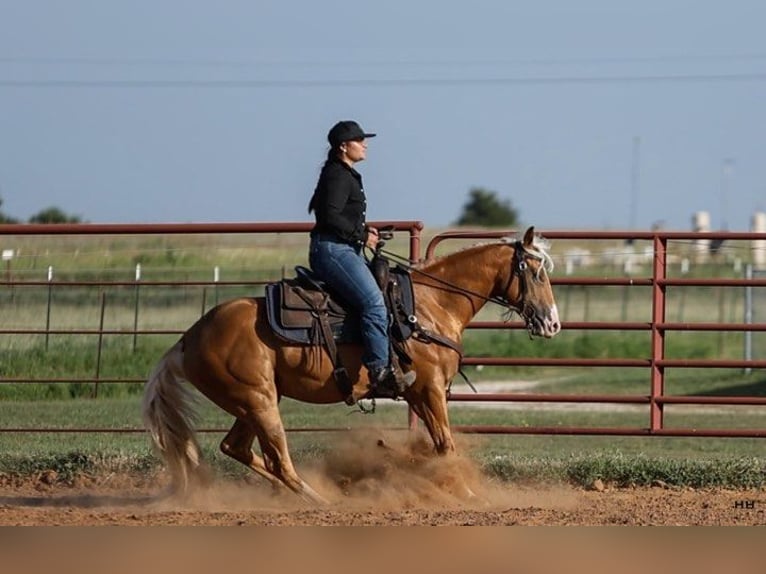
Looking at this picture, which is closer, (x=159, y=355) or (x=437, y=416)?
(x=437, y=416)

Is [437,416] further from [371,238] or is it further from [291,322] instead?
[371,238]

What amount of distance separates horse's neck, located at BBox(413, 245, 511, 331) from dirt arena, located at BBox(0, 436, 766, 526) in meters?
1.00

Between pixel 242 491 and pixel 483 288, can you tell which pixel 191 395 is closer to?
pixel 242 491

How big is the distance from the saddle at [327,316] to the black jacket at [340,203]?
34 centimetres

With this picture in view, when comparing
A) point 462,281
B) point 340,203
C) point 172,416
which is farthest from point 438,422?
point 172,416

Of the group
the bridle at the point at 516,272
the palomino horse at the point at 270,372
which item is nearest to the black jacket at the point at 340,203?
the bridle at the point at 516,272

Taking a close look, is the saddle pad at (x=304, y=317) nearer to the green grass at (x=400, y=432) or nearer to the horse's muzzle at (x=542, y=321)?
the green grass at (x=400, y=432)

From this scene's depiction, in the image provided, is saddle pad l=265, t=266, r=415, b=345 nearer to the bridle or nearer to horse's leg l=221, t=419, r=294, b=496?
the bridle

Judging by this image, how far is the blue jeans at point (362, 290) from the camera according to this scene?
926 cm

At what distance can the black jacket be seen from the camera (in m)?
9.21

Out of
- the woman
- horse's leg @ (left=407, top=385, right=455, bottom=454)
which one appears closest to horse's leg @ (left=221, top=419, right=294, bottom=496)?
the woman

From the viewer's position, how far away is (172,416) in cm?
947

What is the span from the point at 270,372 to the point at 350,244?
100 centimetres

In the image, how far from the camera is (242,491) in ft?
32.9
